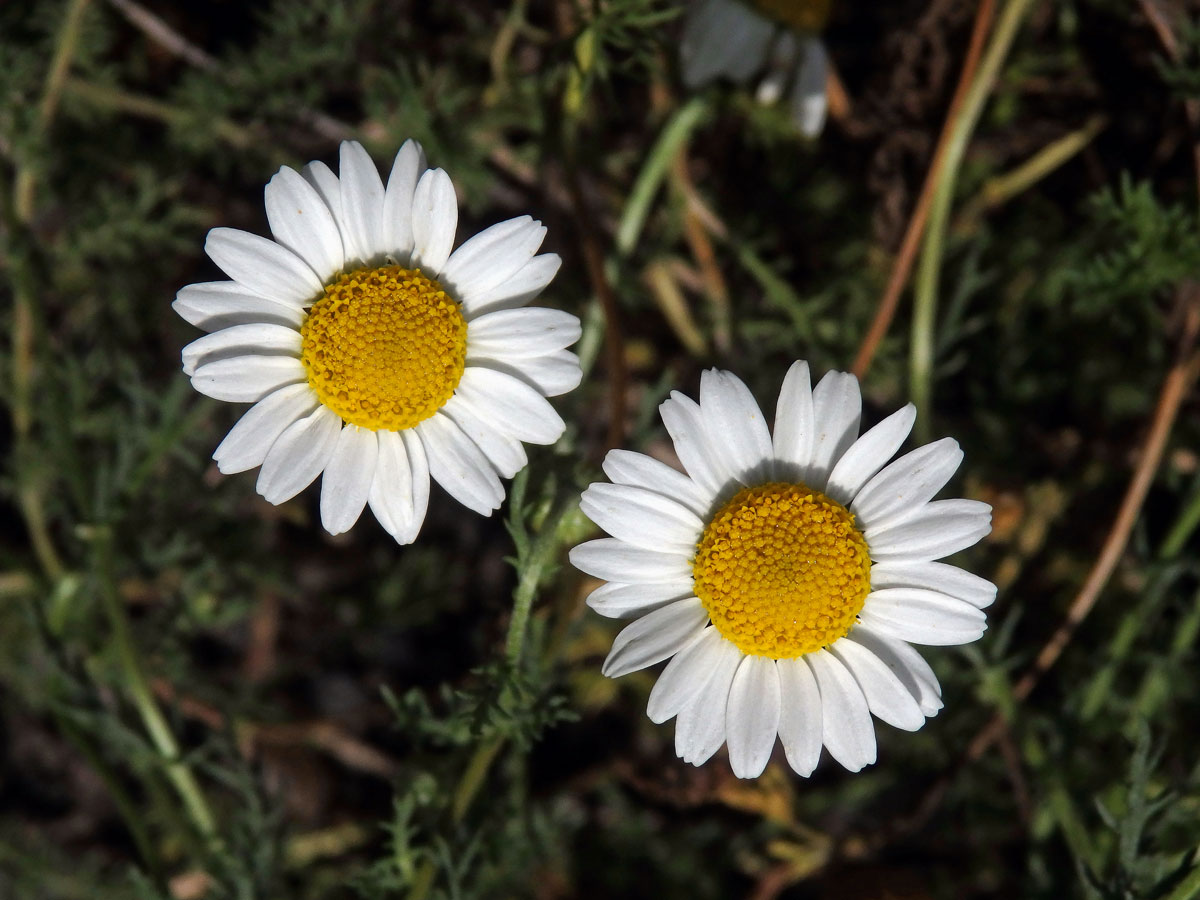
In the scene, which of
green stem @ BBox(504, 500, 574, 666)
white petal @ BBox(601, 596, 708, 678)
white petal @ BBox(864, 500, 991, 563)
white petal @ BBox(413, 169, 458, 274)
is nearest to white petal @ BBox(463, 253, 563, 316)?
white petal @ BBox(413, 169, 458, 274)

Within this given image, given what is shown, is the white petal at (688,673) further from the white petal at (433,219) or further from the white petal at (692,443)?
the white petal at (433,219)

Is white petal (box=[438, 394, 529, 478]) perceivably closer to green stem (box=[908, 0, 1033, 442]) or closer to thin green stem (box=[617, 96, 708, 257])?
thin green stem (box=[617, 96, 708, 257])

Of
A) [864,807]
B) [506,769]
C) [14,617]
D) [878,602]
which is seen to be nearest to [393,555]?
[506,769]

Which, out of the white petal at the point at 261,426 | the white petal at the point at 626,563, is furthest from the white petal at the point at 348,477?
the white petal at the point at 626,563

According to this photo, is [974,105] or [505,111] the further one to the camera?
[505,111]

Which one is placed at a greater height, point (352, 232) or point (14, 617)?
point (352, 232)

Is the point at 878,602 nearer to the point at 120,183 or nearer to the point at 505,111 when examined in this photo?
the point at 505,111

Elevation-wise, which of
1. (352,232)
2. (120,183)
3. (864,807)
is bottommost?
(864,807)
